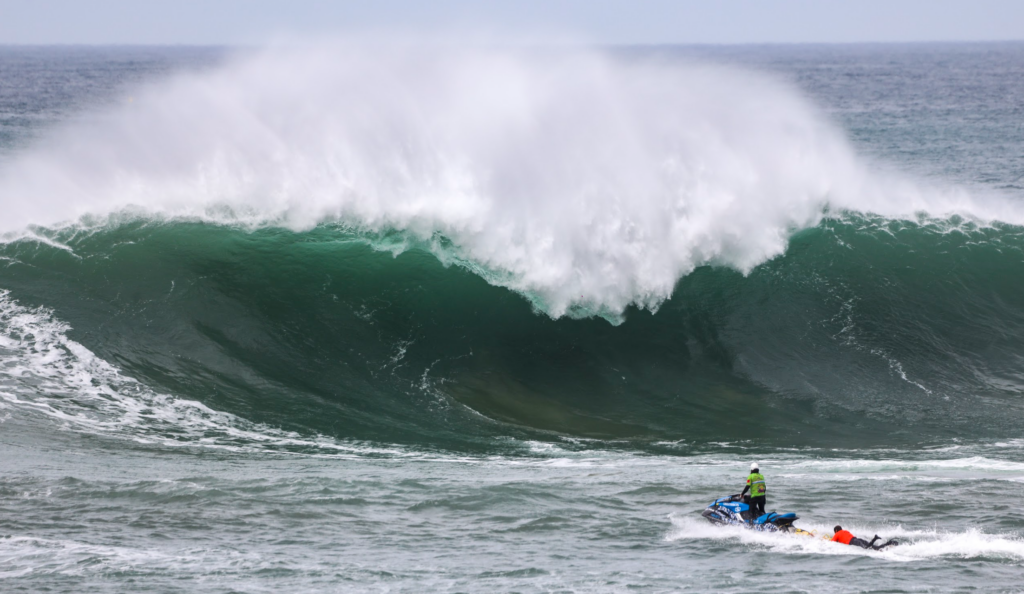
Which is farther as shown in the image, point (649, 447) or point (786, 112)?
point (786, 112)

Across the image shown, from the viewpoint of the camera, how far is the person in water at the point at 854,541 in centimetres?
1065

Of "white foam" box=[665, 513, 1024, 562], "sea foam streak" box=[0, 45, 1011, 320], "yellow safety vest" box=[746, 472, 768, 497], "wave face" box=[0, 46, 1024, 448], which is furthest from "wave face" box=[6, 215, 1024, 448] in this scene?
"white foam" box=[665, 513, 1024, 562]

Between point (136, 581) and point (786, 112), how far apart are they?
20970 mm

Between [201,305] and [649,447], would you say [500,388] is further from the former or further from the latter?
[201,305]

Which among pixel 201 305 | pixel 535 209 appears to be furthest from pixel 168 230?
pixel 535 209

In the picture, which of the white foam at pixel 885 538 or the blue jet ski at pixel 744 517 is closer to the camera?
the white foam at pixel 885 538

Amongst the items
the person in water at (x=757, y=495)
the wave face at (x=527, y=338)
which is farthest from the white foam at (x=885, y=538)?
the wave face at (x=527, y=338)

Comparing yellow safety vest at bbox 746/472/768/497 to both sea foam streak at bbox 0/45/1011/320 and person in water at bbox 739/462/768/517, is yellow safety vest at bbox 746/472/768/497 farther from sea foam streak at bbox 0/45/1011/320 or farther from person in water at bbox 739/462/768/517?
sea foam streak at bbox 0/45/1011/320

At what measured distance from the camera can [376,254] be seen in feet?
67.4

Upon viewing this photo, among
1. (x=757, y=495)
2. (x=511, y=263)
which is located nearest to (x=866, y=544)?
(x=757, y=495)

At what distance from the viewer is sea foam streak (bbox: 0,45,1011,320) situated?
2006 centimetres

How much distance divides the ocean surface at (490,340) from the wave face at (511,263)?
0.26 ft

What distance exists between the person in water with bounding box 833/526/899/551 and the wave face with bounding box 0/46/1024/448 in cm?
426

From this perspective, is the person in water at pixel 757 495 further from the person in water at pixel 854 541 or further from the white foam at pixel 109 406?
the white foam at pixel 109 406
